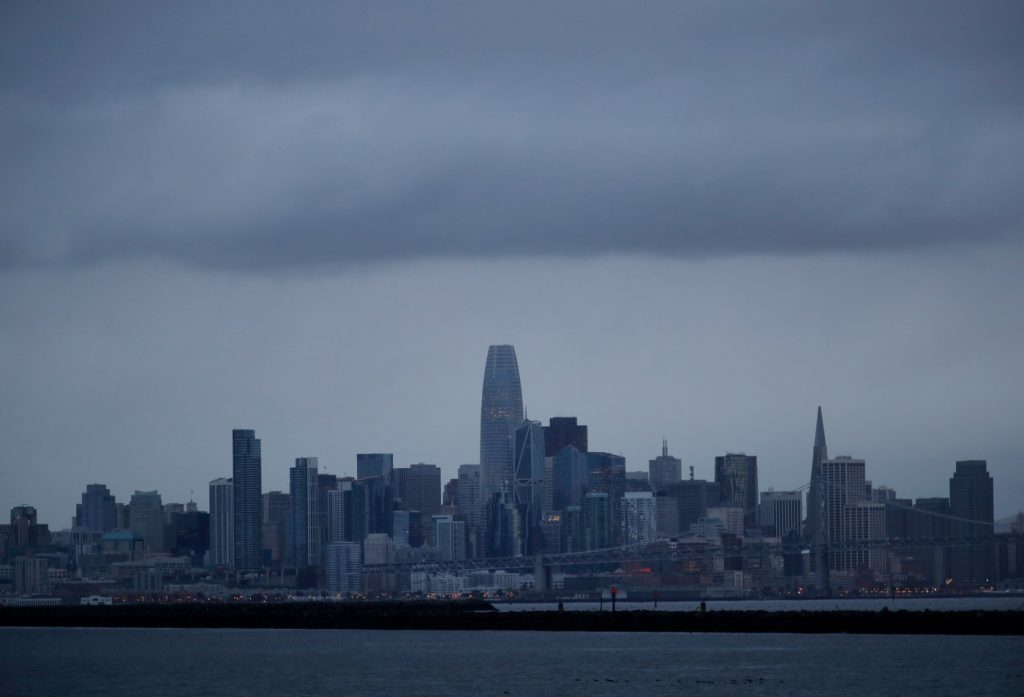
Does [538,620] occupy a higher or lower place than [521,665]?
higher

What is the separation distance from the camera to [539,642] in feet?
293

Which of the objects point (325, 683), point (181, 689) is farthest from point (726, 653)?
point (181, 689)

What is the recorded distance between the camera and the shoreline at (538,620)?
88.3 metres

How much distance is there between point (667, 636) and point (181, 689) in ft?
112

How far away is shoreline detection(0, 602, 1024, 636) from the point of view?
8831 centimetres

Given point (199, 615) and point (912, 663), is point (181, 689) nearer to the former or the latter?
point (912, 663)

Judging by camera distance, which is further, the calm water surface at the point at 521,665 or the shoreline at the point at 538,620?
the shoreline at the point at 538,620

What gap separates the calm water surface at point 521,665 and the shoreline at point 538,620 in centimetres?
235

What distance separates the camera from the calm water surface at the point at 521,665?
63281 millimetres

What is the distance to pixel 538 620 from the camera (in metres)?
103

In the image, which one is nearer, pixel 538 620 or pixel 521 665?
pixel 521 665

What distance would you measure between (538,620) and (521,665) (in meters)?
29.3

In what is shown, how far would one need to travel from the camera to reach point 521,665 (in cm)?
7388

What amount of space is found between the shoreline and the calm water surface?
2.35 meters
